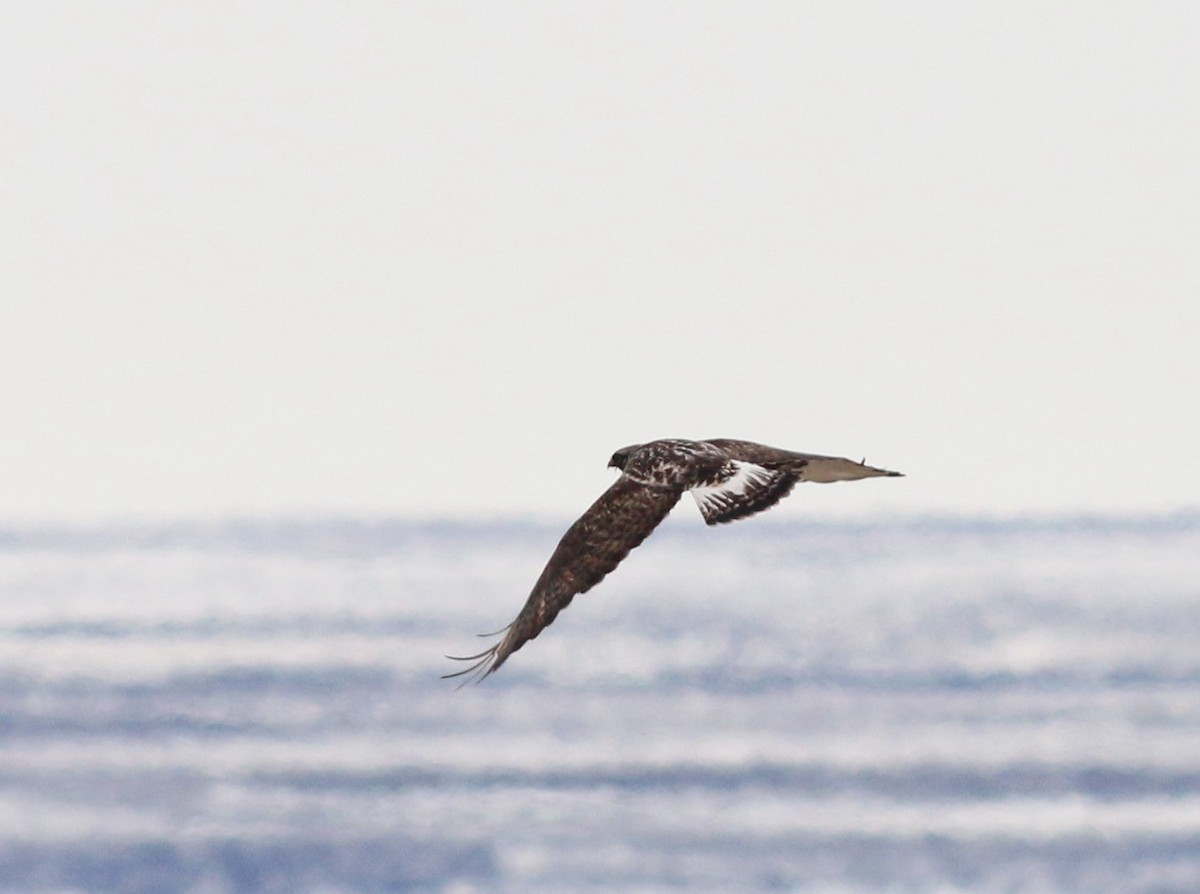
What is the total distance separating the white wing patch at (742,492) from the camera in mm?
28781

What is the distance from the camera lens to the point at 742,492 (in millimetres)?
28922

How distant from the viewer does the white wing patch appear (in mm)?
28781

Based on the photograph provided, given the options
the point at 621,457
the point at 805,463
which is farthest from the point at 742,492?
the point at 621,457

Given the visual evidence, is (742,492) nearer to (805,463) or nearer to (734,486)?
(734,486)

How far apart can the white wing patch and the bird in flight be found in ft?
0.05

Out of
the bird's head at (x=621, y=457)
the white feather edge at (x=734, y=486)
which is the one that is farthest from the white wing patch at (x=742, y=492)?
the bird's head at (x=621, y=457)

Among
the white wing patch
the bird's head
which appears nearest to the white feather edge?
the white wing patch

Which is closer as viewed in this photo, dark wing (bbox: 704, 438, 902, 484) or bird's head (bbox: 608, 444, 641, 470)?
dark wing (bbox: 704, 438, 902, 484)

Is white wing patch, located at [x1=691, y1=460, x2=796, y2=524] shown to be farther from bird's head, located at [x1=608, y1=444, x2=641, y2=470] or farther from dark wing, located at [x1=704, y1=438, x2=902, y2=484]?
bird's head, located at [x1=608, y1=444, x2=641, y2=470]

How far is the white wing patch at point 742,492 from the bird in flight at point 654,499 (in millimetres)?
17

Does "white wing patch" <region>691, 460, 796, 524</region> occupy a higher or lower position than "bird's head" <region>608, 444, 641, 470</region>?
lower

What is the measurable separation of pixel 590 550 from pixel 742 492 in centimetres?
274

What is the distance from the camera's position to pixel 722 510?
28.9m

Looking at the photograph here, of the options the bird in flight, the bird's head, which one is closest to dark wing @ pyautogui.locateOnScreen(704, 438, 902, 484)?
the bird in flight
